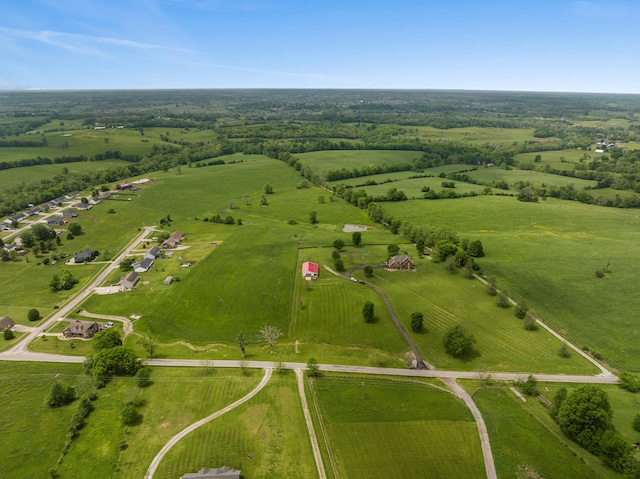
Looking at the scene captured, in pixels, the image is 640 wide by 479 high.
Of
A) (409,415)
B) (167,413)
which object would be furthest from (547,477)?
(167,413)

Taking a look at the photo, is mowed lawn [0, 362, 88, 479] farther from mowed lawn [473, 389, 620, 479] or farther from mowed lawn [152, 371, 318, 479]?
mowed lawn [473, 389, 620, 479]

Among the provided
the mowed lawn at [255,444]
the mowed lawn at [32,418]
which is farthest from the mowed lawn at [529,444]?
the mowed lawn at [32,418]

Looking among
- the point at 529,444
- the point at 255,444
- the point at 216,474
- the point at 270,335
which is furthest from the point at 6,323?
the point at 529,444

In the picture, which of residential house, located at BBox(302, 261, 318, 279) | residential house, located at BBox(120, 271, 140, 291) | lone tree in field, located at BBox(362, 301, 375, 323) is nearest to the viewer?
lone tree in field, located at BBox(362, 301, 375, 323)

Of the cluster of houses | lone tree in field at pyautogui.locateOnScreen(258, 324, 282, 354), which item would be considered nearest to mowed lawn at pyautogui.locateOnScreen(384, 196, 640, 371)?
lone tree in field at pyautogui.locateOnScreen(258, 324, 282, 354)

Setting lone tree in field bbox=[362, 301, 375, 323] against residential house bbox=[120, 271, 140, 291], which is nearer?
lone tree in field bbox=[362, 301, 375, 323]

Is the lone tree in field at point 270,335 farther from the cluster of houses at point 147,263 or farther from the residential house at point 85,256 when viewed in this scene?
the residential house at point 85,256
